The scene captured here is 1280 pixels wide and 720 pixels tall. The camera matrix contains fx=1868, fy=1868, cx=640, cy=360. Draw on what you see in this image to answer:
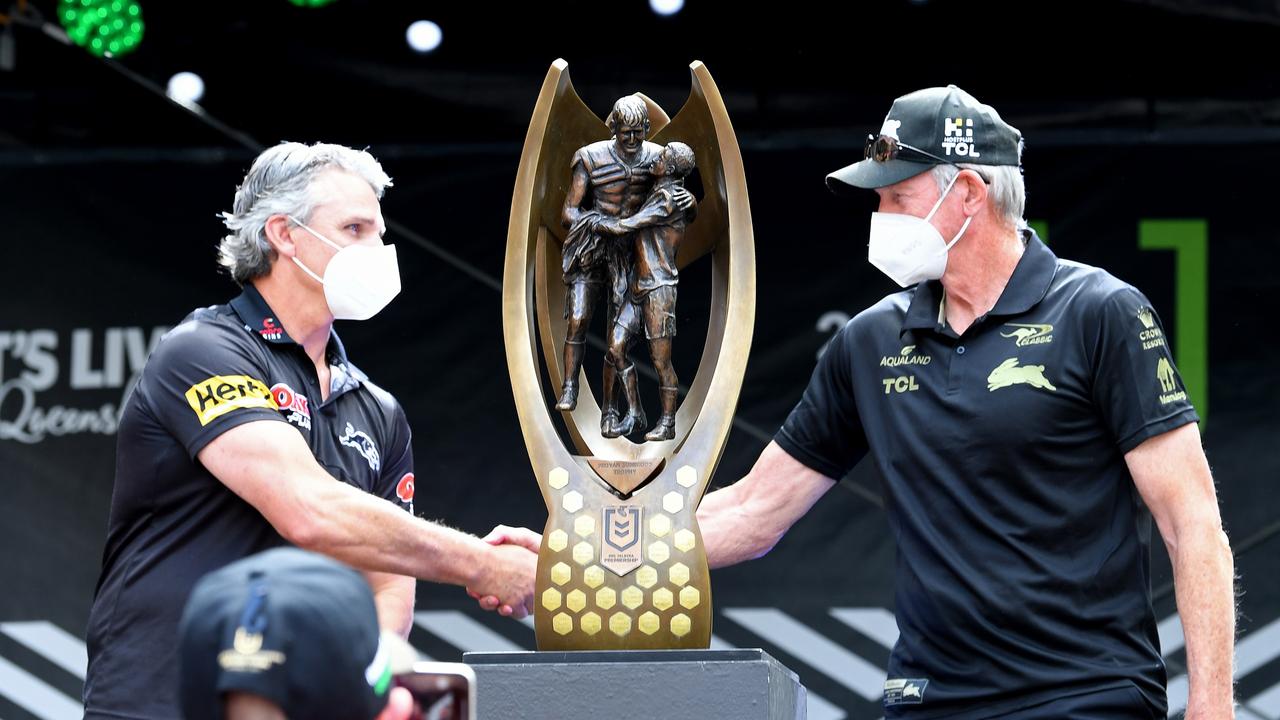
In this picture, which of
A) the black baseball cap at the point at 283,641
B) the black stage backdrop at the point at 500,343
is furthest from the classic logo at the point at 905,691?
the black stage backdrop at the point at 500,343

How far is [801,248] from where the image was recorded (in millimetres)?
4812

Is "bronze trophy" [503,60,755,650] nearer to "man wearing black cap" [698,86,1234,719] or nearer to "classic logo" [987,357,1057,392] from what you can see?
"man wearing black cap" [698,86,1234,719]

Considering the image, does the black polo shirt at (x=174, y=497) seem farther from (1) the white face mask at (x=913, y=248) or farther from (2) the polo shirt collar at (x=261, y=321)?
(1) the white face mask at (x=913, y=248)

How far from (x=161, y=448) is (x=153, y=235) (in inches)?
92.7

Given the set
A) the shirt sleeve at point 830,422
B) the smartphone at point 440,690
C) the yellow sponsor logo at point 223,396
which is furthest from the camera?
the shirt sleeve at point 830,422

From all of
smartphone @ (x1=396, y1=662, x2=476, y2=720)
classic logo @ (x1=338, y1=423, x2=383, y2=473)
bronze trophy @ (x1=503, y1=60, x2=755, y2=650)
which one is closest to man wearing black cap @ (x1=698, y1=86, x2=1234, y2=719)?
bronze trophy @ (x1=503, y1=60, x2=755, y2=650)

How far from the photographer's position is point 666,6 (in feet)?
15.6

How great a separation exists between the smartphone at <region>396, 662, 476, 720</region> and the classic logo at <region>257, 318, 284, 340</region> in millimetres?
1255

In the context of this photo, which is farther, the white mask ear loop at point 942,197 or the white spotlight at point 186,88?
the white spotlight at point 186,88

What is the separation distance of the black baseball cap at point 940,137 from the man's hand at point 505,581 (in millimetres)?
771

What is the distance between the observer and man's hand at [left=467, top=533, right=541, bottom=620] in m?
2.86

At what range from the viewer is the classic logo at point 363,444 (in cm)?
286

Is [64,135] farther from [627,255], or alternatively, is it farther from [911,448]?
[911,448]

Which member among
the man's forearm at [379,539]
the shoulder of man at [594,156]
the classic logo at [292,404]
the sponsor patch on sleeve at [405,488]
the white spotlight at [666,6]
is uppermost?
the white spotlight at [666,6]
